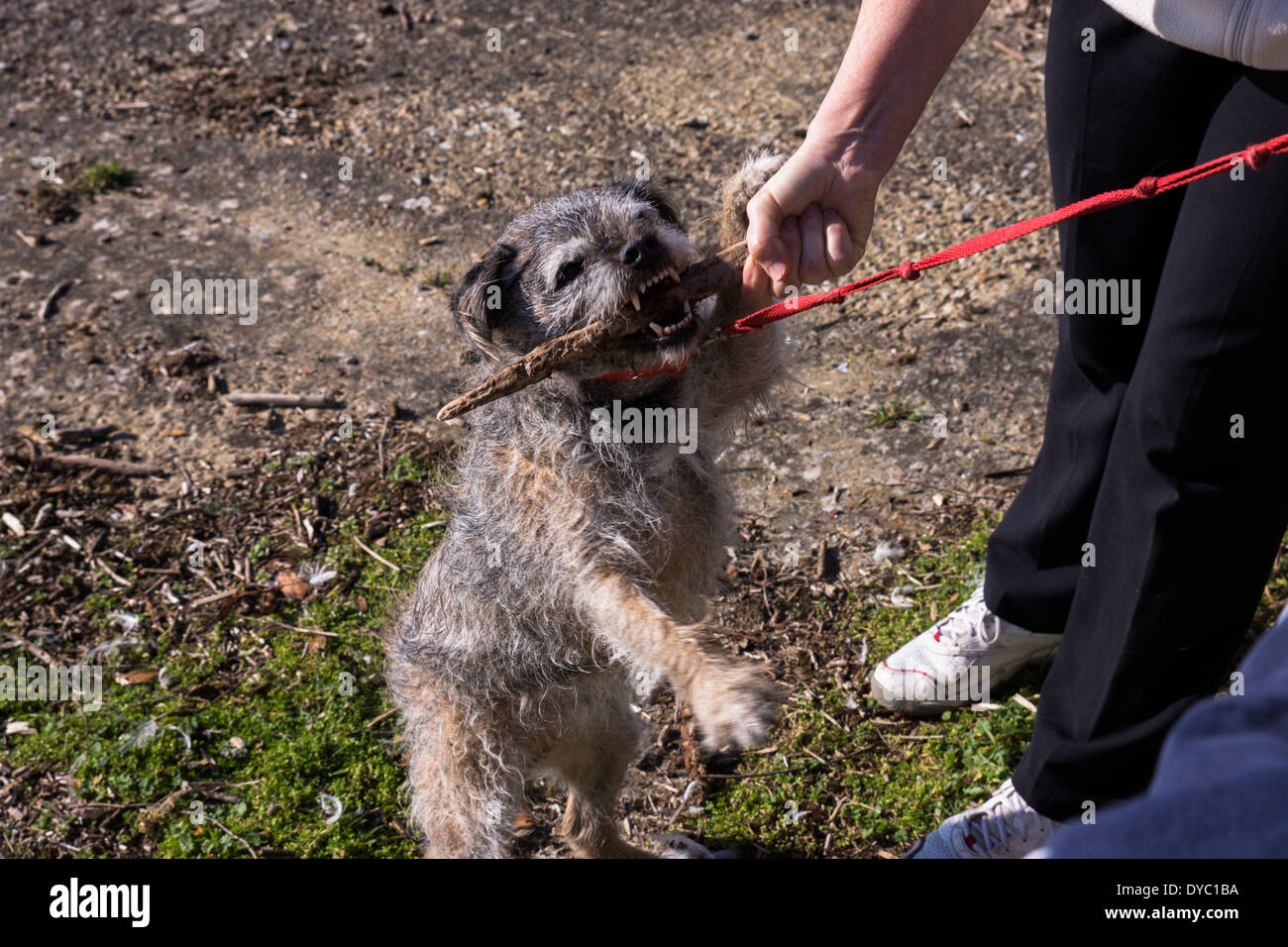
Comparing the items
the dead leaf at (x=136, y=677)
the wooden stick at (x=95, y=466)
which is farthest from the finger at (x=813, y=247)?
the wooden stick at (x=95, y=466)

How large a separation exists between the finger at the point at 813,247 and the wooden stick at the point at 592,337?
23 cm

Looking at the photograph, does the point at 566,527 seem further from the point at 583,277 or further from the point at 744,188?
the point at 744,188

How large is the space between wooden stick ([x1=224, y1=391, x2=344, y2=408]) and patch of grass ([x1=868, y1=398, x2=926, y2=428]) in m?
2.95

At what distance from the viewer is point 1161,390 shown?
98.3 inches

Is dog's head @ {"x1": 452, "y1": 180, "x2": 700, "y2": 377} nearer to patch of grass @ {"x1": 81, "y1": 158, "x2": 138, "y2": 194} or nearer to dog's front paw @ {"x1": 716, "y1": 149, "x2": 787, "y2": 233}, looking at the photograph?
dog's front paw @ {"x1": 716, "y1": 149, "x2": 787, "y2": 233}

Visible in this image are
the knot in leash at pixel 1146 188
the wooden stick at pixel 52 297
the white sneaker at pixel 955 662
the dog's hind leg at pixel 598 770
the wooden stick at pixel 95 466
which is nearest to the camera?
the knot in leash at pixel 1146 188

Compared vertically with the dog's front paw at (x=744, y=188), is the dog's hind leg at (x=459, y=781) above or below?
below

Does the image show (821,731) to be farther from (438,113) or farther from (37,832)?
(438,113)

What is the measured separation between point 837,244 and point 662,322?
1.92 feet

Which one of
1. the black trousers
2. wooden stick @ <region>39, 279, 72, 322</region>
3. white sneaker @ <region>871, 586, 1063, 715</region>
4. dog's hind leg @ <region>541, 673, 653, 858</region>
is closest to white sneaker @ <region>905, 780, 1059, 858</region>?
the black trousers

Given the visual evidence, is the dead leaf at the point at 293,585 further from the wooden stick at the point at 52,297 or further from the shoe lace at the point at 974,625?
the shoe lace at the point at 974,625

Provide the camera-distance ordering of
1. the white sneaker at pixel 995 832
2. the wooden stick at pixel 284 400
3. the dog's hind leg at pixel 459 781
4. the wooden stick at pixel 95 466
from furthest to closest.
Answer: the wooden stick at pixel 284 400
the wooden stick at pixel 95 466
the dog's hind leg at pixel 459 781
the white sneaker at pixel 995 832

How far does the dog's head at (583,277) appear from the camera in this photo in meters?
3.06
